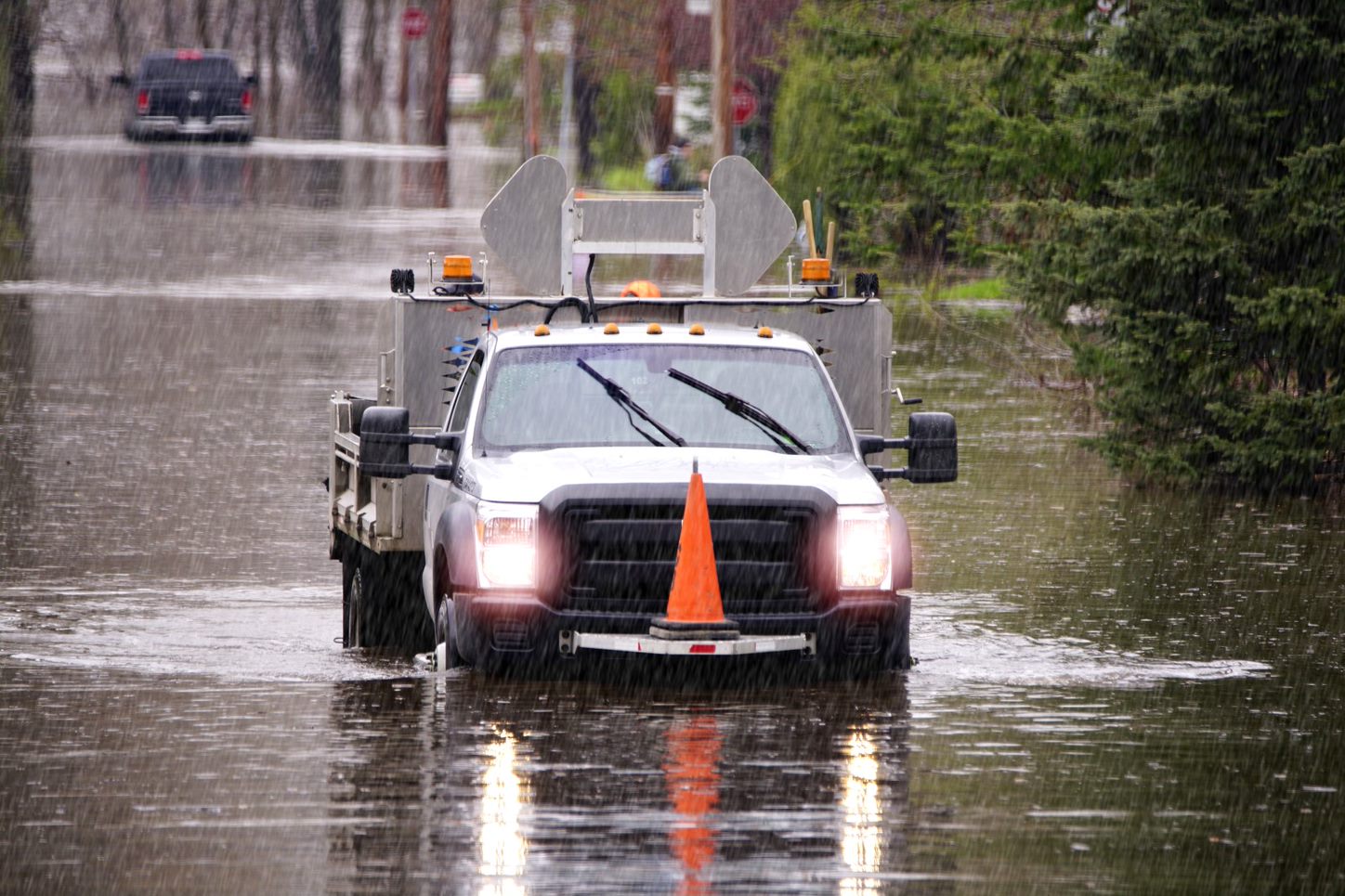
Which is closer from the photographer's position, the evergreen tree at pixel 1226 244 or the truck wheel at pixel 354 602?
the truck wheel at pixel 354 602

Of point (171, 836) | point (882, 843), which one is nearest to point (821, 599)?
point (882, 843)

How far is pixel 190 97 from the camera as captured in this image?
62.9 metres

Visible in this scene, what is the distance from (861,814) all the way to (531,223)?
6.25 metres

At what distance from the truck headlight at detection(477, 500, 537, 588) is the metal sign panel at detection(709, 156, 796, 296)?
13.3 feet

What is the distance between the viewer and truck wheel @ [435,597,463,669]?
1118cm

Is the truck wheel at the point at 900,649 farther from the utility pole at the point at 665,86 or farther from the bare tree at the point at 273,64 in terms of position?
the bare tree at the point at 273,64

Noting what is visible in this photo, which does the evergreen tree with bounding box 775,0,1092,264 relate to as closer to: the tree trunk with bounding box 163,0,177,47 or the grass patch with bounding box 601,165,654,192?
the grass patch with bounding box 601,165,654,192

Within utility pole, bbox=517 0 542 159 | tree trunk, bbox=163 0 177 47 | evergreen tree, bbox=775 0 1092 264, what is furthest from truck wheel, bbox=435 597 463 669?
tree trunk, bbox=163 0 177 47

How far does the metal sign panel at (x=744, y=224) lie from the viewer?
14.5 metres

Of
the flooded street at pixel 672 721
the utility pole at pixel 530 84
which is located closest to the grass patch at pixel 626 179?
the utility pole at pixel 530 84

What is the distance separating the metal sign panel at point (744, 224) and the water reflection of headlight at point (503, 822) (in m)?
4.97

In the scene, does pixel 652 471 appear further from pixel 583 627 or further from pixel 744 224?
pixel 744 224

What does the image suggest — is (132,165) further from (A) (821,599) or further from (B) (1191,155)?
(A) (821,599)

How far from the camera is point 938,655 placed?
41.0ft
